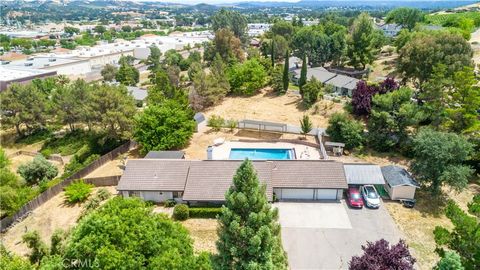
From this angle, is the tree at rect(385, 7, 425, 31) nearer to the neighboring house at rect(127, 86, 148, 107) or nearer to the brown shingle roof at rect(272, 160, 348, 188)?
the neighboring house at rect(127, 86, 148, 107)

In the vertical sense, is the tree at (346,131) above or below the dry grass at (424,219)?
above

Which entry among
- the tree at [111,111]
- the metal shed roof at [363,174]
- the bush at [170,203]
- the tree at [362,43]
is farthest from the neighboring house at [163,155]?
the tree at [362,43]

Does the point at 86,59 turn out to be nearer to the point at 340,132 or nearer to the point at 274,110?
the point at 274,110

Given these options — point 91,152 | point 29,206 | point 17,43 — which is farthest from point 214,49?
point 17,43

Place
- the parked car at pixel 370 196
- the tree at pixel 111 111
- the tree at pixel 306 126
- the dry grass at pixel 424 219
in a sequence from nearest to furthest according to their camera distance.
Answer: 1. the dry grass at pixel 424 219
2. the parked car at pixel 370 196
3. the tree at pixel 111 111
4. the tree at pixel 306 126

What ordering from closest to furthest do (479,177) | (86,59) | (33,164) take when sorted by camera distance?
(479,177)
(33,164)
(86,59)

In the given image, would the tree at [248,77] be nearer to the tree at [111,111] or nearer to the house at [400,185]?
the tree at [111,111]
